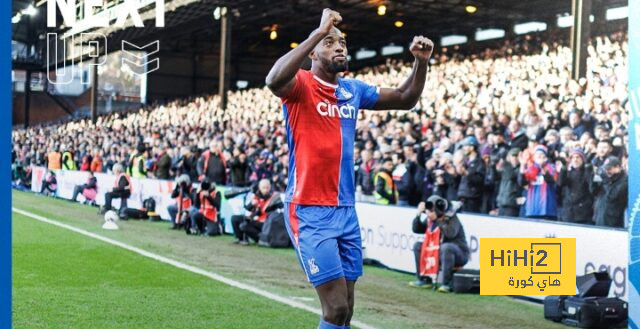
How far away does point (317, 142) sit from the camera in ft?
19.2

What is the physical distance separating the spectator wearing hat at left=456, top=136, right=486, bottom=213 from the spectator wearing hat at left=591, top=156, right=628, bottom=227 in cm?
262

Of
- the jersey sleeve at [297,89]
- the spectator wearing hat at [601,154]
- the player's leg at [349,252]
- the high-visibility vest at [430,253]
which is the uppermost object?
the jersey sleeve at [297,89]

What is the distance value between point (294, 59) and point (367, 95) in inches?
34.6

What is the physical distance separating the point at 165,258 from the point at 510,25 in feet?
101

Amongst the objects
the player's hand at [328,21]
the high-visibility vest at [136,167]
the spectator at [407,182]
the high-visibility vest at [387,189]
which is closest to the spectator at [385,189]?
the high-visibility vest at [387,189]

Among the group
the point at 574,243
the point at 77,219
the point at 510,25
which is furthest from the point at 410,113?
the point at 510,25

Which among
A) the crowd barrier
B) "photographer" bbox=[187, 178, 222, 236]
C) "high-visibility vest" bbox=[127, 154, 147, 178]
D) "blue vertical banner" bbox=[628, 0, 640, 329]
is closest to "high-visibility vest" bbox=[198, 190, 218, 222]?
"photographer" bbox=[187, 178, 222, 236]

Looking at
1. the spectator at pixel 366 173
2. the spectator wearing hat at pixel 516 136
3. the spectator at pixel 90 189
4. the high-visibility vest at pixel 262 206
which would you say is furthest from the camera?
the spectator at pixel 90 189

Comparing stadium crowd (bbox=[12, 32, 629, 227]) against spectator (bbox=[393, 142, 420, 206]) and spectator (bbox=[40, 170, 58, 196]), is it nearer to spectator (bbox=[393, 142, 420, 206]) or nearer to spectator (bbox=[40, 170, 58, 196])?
spectator (bbox=[393, 142, 420, 206])

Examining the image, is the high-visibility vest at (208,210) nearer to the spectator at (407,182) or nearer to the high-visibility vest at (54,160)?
the spectator at (407,182)

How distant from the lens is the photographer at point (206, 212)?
2028cm

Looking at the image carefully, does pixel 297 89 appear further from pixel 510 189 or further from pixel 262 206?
pixel 262 206

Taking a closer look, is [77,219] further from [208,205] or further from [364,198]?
[364,198]

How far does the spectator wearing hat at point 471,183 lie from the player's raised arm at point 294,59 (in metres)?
9.66
